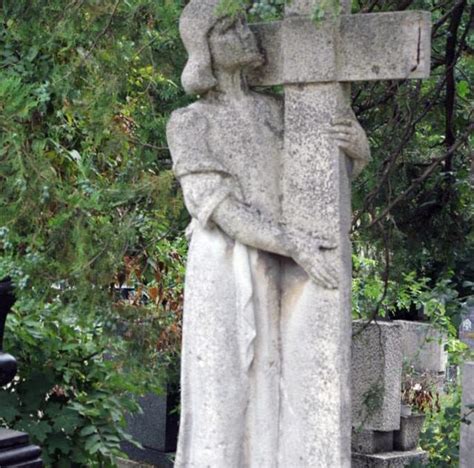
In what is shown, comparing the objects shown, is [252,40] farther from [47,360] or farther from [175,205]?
[47,360]

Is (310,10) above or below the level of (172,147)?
above

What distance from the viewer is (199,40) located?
4.81m

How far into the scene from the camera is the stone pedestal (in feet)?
19.2

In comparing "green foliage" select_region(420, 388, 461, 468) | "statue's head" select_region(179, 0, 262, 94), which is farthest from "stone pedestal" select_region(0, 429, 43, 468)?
"green foliage" select_region(420, 388, 461, 468)

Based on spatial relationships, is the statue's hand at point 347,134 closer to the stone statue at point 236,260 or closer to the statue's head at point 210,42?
the stone statue at point 236,260

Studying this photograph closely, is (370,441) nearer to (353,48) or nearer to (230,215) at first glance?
(230,215)

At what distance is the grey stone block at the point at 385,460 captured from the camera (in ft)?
28.2

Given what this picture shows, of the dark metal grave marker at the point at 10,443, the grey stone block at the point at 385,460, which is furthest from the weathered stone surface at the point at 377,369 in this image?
the dark metal grave marker at the point at 10,443

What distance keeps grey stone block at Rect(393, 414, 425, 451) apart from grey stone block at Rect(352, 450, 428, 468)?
7.2 inches

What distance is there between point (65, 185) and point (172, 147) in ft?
6.18

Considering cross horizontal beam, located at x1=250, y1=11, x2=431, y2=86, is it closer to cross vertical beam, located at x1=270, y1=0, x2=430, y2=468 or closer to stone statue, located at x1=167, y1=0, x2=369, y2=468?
cross vertical beam, located at x1=270, y1=0, x2=430, y2=468

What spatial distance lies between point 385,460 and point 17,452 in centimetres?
353

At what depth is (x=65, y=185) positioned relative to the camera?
6656 millimetres

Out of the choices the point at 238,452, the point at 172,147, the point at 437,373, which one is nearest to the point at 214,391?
the point at 238,452
